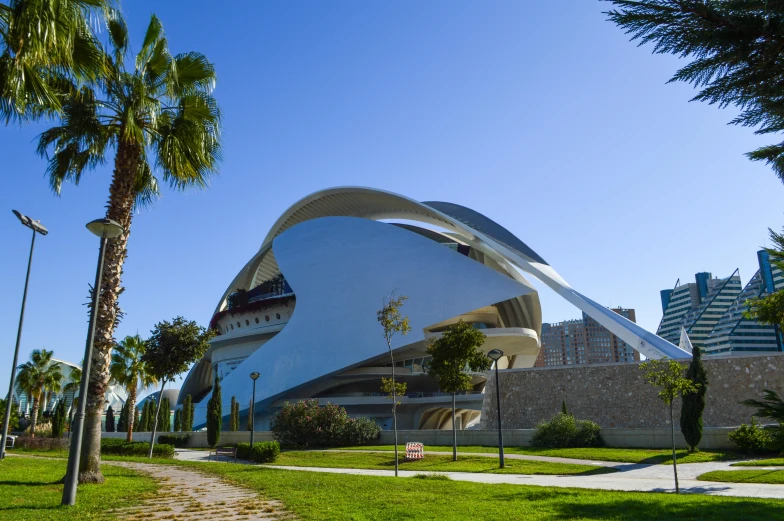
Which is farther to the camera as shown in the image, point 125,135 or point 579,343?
point 579,343

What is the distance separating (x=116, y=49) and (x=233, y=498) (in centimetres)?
982

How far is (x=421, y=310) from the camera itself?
1459 inches

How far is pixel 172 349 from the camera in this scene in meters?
23.7

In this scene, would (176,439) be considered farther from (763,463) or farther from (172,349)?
(763,463)

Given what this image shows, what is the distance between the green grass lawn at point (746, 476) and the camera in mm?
12797

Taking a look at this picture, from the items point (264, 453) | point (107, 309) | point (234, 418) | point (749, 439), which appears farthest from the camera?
point (234, 418)

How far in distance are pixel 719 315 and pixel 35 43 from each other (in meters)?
155

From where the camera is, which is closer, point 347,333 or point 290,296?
point 347,333

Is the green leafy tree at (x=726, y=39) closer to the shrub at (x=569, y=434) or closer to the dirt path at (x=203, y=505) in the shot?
the dirt path at (x=203, y=505)

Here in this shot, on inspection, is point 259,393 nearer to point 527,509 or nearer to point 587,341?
point 527,509

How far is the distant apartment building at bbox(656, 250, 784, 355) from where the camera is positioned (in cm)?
9519

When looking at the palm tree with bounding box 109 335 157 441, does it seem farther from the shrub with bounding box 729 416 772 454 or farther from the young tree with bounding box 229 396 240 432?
the shrub with bounding box 729 416 772 454

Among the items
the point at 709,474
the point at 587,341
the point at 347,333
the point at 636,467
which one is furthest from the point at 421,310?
the point at 587,341

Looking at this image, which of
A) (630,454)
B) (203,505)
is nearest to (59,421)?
(203,505)
